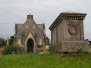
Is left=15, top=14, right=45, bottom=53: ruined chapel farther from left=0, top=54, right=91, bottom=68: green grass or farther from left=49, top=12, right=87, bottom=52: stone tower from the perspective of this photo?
left=0, top=54, right=91, bottom=68: green grass

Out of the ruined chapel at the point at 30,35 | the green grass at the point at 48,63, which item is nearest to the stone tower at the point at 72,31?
the green grass at the point at 48,63

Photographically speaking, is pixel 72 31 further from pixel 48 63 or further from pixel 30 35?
pixel 30 35

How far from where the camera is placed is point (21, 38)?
189 feet

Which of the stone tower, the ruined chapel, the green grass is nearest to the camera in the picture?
the green grass

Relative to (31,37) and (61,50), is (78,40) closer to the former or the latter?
(61,50)

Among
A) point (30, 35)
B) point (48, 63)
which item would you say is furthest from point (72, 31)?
point (30, 35)

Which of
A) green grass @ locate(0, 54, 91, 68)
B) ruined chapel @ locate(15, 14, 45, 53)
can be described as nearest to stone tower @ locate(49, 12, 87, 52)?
green grass @ locate(0, 54, 91, 68)

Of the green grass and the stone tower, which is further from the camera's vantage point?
the stone tower

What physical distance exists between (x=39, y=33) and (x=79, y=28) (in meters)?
39.4

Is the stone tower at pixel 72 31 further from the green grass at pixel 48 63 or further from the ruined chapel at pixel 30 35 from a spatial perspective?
the ruined chapel at pixel 30 35

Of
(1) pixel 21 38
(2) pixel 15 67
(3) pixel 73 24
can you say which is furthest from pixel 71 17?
(1) pixel 21 38

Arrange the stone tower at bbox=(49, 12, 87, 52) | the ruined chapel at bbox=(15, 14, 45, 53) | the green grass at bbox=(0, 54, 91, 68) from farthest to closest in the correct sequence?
1. the ruined chapel at bbox=(15, 14, 45, 53)
2. the stone tower at bbox=(49, 12, 87, 52)
3. the green grass at bbox=(0, 54, 91, 68)

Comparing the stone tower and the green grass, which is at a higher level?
the stone tower

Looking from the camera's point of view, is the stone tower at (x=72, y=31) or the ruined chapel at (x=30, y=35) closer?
the stone tower at (x=72, y=31)
